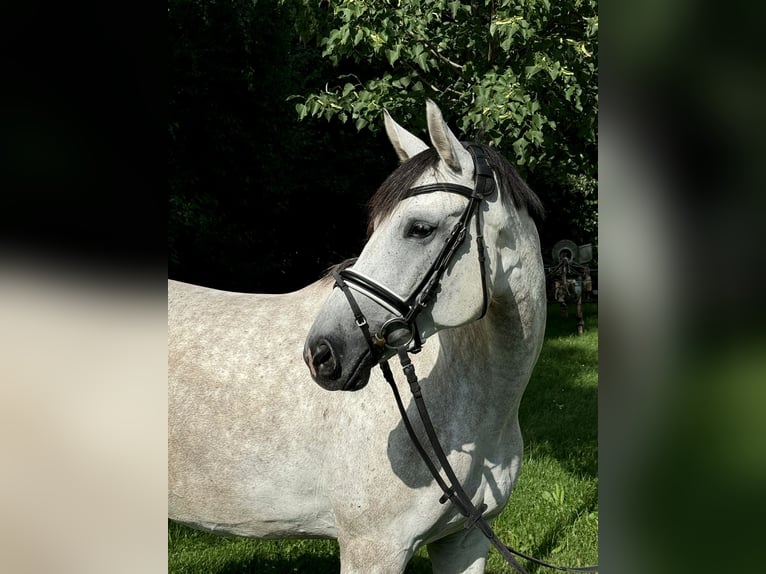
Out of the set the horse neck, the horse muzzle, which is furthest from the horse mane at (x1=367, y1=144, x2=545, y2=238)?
the horse muzzle

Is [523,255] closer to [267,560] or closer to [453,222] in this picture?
[453,222]

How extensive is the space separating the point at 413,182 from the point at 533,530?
130 inches

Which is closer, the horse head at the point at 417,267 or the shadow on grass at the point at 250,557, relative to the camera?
the horse head at the point at 417,267

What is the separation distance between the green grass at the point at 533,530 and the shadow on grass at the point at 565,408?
17 mm

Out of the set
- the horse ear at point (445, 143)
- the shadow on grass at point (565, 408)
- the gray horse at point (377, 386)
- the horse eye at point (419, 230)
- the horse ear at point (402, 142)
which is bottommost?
the shadow on grass at point (565, 408)

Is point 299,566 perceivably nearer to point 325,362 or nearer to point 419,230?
point 325,362

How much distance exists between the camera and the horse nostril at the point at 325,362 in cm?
210

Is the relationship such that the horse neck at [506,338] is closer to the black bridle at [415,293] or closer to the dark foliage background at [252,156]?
the black bridle at [415,293]

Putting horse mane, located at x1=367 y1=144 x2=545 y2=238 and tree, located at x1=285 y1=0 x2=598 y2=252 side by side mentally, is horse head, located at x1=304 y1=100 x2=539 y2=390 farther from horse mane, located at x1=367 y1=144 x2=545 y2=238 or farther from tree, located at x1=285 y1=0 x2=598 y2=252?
tree, located at x1=285 y1=0 x2=598 y2=252

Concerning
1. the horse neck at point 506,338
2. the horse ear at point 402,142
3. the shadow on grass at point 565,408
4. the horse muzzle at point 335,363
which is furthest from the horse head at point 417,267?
the shadow on grass at point 565,408

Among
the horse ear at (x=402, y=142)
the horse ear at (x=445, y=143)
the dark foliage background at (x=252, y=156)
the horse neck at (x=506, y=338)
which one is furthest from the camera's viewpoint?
the dark foliage background at (x=252, y=156)

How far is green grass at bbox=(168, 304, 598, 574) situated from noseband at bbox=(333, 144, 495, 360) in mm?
2599
